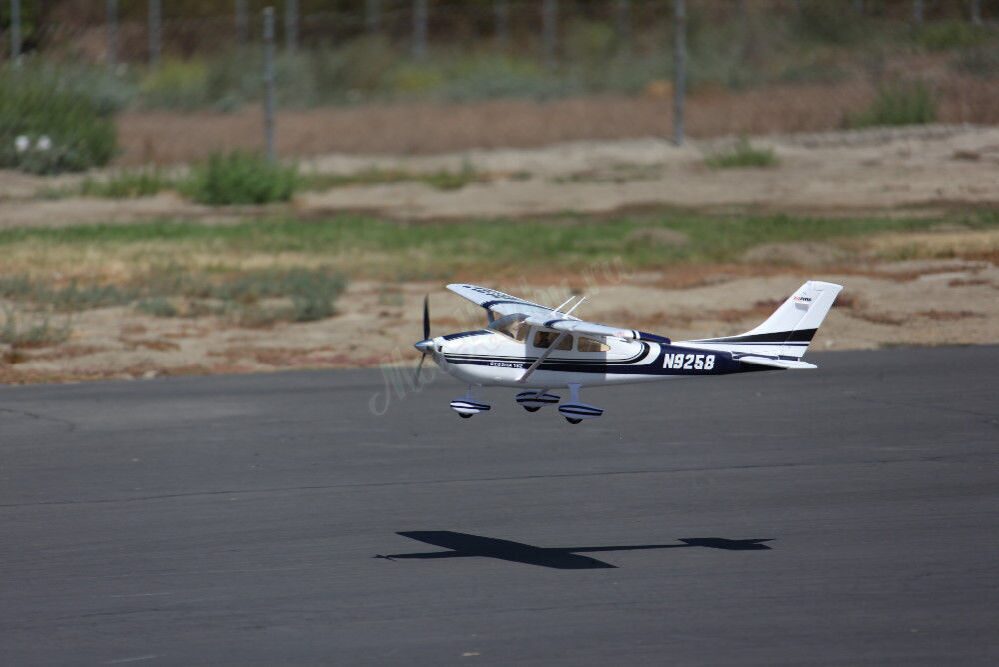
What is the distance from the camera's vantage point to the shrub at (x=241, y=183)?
6600 cm

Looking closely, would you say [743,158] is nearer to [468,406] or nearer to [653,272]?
[653,272]

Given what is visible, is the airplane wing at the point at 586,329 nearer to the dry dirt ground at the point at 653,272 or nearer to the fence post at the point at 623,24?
the dry dirt ground at the point at 653,272

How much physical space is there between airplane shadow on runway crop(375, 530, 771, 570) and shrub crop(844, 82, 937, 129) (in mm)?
48105

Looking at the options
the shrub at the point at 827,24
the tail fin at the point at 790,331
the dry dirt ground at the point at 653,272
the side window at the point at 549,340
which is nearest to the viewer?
the side window at the point at 549,340

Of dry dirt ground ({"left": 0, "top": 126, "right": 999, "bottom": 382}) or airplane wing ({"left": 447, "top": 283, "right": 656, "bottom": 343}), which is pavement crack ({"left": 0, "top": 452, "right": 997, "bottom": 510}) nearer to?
dry dirt ground ({"left": 0, "top": 126, "right": 999, "bottom": 382})

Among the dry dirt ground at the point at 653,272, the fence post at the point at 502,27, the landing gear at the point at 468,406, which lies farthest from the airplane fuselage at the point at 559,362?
the fence post at the point at 502,27

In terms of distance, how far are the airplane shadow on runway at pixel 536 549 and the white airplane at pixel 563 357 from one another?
1071 centimetres

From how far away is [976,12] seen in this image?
237 feet

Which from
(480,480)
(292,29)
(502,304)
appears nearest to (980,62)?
(292,29)

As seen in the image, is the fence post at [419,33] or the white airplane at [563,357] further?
the fence post at [419,33]

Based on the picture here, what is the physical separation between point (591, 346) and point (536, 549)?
1211cm

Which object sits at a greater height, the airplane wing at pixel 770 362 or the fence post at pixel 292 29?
the fence post at pixel 292 29

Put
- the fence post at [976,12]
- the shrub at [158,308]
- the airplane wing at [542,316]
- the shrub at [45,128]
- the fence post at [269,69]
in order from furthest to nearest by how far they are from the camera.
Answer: the fence post at [976,12] < the shrub at [45,128] < the fence post at [269,69] < the shrub at [158,308] < the airplane wing at [542,316]

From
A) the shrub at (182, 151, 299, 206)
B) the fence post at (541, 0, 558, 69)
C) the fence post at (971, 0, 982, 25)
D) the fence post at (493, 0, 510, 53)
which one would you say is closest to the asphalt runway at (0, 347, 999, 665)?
the shrub at (182, 151, 299, 206)
